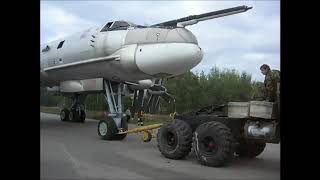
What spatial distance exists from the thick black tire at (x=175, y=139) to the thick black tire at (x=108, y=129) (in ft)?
12.1

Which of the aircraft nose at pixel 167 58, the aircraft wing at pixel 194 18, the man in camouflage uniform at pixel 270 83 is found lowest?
the man in camouflage uniform at pixel 270 83

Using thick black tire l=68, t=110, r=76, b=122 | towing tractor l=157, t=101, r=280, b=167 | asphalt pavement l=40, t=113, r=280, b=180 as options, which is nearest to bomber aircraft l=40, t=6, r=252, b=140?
asphalt pavement l=40, t=113, r=280, b=180

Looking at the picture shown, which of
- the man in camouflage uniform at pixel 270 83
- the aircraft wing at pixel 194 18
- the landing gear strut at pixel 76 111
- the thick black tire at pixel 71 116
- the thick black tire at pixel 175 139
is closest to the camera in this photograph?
the man in camouflage uniform at pixel 270 83

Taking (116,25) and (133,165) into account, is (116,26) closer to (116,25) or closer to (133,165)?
(116,25)

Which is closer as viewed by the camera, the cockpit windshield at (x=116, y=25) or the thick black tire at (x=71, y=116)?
the cockpit windshield at (x=116, y=25)

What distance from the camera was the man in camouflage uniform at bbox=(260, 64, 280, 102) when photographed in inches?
306

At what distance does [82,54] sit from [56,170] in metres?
7.11

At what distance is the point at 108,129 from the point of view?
505 inches

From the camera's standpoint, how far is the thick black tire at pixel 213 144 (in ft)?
25.6

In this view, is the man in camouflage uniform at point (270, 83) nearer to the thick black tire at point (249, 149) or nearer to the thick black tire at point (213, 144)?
the thick black tire at point (213, 144)

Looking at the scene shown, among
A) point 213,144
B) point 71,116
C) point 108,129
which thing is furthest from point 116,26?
point 71,116

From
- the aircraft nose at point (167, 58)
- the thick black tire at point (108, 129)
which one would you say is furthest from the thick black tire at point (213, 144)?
the thick black tire at point (108, 129)

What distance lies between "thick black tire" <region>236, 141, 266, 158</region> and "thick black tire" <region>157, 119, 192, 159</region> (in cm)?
127
